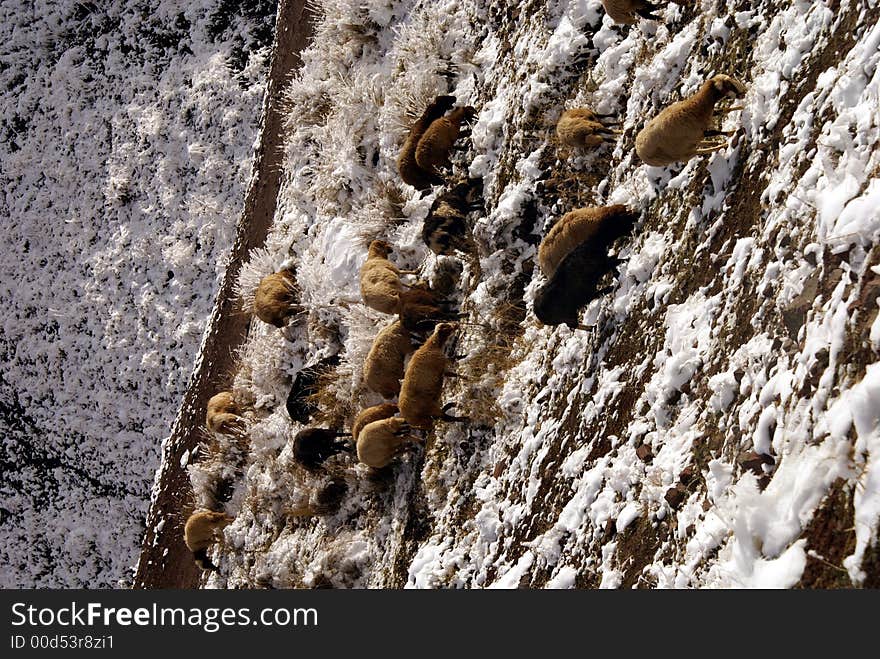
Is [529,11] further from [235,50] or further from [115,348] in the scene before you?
[115,348]

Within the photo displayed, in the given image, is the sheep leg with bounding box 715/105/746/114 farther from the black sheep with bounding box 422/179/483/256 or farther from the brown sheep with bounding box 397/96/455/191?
the brown sheep with bounding box 397/96/455/191

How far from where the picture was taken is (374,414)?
8859 millimetres

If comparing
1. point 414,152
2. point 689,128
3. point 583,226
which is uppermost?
point 689,128

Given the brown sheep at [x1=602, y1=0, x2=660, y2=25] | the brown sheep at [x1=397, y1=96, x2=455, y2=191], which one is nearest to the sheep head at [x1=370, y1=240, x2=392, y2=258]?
the brown sheep at [x1=397, y1=96, x2=455, y2=191]

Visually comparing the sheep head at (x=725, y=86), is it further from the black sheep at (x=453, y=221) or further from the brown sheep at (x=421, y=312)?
the brown sheep at (x=421, y=312)

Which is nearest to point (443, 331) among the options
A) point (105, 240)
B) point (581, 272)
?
point (581, 272)

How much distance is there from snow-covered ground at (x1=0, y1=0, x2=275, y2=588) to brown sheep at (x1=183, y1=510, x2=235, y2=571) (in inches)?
162

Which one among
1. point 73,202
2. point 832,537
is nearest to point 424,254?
point 832,537

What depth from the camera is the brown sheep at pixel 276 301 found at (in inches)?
448

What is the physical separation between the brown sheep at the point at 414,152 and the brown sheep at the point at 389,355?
6.81ft

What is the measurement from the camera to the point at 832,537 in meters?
3.71

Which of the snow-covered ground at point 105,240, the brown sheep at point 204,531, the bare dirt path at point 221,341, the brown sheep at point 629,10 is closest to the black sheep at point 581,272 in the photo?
the brown sheep at point 629,10

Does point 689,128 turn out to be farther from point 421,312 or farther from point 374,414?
point 374,414

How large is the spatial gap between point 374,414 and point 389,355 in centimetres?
74
